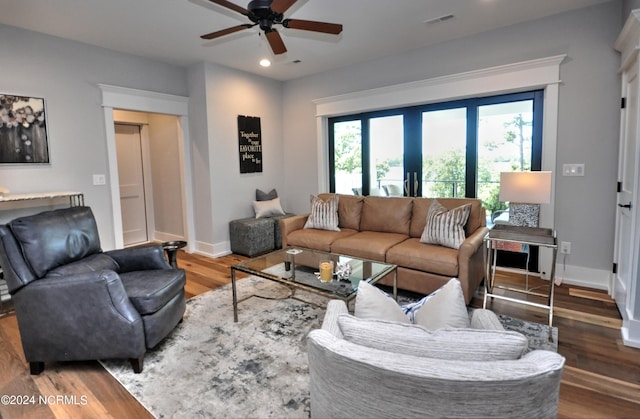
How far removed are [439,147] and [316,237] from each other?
6.70ft

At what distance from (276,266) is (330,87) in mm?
3315

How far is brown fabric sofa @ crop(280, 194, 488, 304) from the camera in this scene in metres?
2.97

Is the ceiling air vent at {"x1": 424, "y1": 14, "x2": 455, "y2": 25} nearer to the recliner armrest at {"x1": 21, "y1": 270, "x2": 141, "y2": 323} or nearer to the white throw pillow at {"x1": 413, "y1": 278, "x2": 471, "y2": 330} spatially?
the white throw pillow at {"x1": 413, "y1": 278, "x2": 471, "y2": 330}

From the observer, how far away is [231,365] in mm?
2246

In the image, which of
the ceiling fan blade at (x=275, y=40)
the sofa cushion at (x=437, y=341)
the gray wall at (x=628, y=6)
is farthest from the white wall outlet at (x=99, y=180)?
the gray wall at (x=628, y=6)

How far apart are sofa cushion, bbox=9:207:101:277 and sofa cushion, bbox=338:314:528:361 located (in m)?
2.30

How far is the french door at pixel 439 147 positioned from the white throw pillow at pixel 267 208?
3.13 ft

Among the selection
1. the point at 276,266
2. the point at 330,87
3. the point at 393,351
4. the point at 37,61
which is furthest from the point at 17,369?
the point at 330,87

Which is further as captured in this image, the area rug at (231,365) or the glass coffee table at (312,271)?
the glass coffee table at (312,271)

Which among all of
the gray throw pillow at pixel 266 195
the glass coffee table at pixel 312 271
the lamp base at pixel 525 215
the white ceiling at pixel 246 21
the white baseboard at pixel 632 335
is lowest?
the white baseboard at pixel 632 335

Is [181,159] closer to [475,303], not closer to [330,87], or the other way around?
[330,87]

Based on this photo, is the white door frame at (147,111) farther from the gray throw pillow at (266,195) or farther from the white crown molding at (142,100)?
the gray throw pillow at (266,195)

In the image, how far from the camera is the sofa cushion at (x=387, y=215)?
3807 mm

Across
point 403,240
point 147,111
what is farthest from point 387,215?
point 147,111
